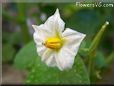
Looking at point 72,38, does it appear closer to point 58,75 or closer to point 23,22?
point 58,75

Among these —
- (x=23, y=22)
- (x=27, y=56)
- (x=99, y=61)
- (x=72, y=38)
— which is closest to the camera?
(x=72, y=38)

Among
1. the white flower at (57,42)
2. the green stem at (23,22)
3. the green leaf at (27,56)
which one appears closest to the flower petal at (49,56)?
the white flower at (57,42)

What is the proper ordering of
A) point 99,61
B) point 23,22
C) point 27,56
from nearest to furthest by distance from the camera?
point 27,56, point 99,61, point 23,22

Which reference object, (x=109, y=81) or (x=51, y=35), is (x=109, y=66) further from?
(x=51, y=35)

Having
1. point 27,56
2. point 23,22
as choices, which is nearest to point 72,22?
point 23,22

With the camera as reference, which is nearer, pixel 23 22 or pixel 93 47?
pixel 93 47

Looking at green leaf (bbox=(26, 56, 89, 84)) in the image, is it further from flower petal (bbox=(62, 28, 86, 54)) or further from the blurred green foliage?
the blurred green foliage

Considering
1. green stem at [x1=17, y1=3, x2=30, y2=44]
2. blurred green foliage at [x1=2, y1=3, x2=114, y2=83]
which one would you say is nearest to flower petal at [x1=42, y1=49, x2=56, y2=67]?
blurred green foliage at [x1=2, y1=3, x2=114, y2=83]
